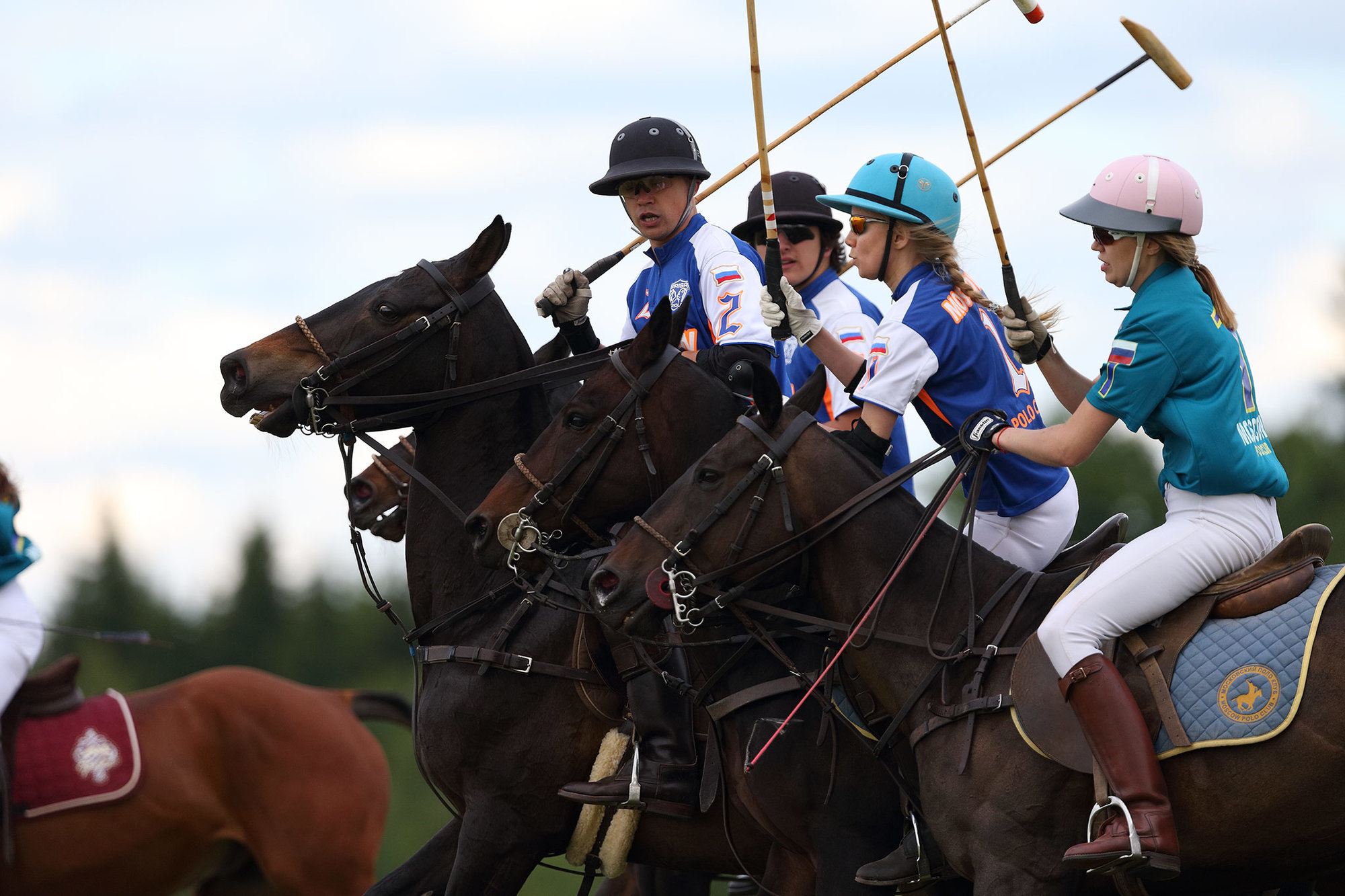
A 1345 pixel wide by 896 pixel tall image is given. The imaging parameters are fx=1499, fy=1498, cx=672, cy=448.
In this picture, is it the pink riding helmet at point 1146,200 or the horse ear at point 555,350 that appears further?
the horse ear at point 555,350

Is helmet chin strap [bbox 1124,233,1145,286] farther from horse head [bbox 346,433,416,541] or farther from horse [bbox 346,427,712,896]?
horse head [bbox 346,433,416,541]

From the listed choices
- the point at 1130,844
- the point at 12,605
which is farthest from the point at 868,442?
the point at 12,605

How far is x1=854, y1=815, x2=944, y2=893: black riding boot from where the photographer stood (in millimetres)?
5125

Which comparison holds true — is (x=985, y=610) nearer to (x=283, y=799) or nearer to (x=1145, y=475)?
(x=283, y=799)

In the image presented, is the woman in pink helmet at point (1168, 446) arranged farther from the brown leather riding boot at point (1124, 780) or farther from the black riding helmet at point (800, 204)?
the black riding helmet at point (800, 204)

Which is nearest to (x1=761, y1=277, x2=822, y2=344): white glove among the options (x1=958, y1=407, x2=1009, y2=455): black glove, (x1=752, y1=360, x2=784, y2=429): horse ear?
(x1=752, y1=360, x2=784, y2=429): horse ear

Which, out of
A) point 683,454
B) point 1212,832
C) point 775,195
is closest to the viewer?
point 1212,832

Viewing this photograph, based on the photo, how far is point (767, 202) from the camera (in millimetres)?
5566

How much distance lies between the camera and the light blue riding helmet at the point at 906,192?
584 cm

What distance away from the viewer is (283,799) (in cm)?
900

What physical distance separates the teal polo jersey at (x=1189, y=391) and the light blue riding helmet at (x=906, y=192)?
1.28 metres

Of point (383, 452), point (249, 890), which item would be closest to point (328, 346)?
point (383, 452)

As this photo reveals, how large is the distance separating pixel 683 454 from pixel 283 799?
441 centimetres

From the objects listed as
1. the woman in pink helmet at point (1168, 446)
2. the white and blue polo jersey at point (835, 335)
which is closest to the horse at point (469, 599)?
the white and blue polo jersey at point (835, 335)
